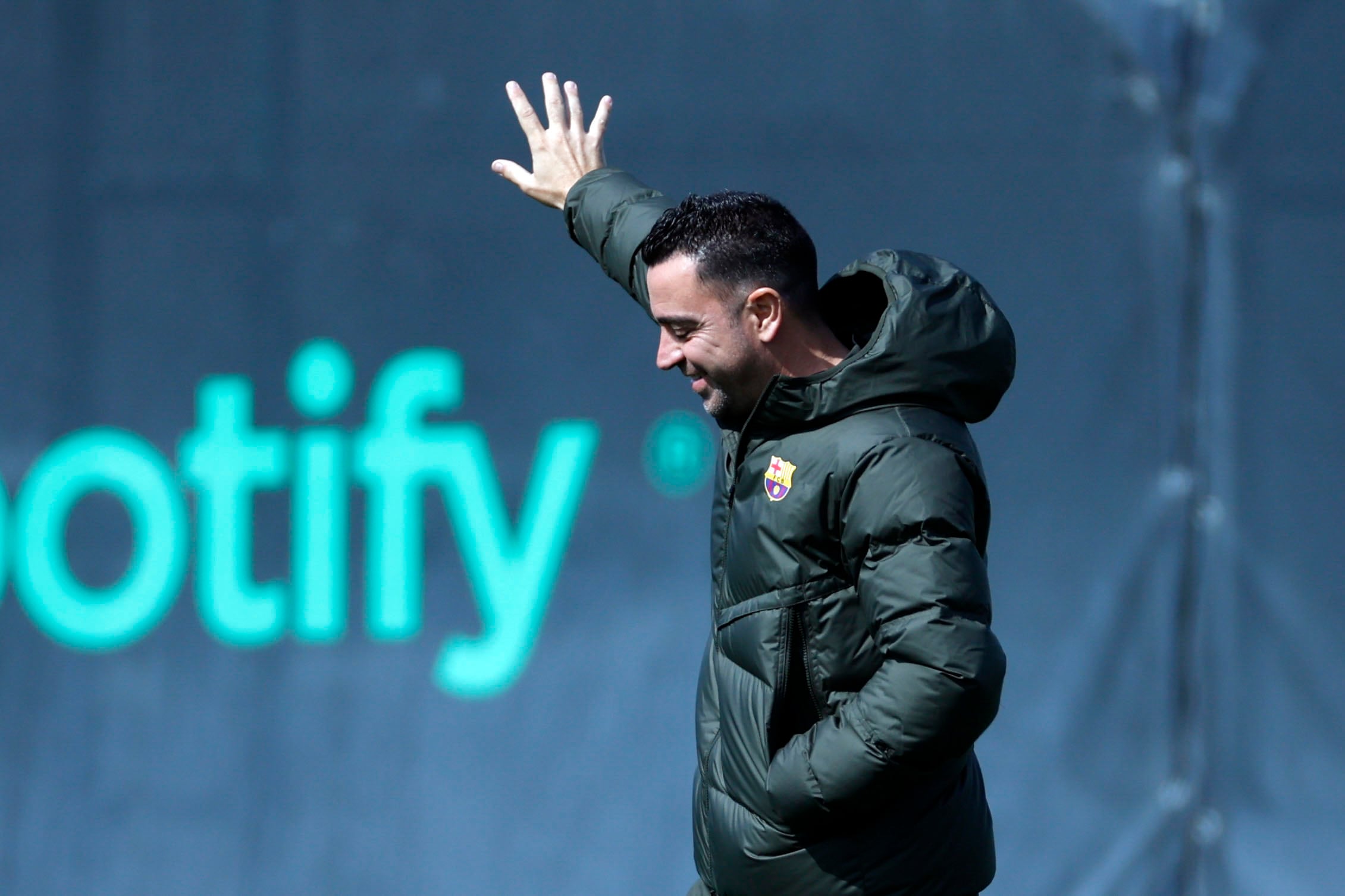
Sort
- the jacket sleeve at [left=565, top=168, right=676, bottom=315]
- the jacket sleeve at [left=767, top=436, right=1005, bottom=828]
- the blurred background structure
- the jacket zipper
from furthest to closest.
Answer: the blurred background structure, the jacket sleeve at [left=565, top=168, right=676, bottom=315], the jacket zipper, the jacket sleeve at [left=767, top=436, right=1005, bottom=828]

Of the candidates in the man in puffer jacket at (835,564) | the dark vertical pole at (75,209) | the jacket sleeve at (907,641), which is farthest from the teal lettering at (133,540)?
the jacket sleeve at (907,641)

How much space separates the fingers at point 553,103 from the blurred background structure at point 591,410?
1.02m

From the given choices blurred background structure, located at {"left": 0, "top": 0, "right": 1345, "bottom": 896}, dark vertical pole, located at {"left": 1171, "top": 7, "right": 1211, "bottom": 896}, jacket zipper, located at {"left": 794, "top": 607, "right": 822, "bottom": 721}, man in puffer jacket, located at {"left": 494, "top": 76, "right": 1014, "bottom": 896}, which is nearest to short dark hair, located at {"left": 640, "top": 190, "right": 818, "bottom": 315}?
man in puffer jacket, located at {"left": 494, "top": 76, "right": 1014, "bottom": 896}

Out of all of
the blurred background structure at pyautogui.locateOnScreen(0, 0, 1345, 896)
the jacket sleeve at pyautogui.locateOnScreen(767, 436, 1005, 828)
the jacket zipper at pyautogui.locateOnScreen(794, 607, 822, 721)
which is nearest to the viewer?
the jacket sleeve at pyautogui.locateOnScreen(767, 436, 1005, 828)

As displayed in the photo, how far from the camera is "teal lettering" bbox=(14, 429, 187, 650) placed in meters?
3.18

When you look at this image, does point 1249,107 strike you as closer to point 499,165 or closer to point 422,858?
point 499,165

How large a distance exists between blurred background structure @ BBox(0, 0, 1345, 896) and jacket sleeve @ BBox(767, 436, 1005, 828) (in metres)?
1.60

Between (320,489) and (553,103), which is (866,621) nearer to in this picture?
(553,103)

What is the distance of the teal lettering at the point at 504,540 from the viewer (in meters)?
3.18

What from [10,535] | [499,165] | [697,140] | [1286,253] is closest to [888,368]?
[499,165]

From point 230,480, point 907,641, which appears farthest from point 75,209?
point 907,641

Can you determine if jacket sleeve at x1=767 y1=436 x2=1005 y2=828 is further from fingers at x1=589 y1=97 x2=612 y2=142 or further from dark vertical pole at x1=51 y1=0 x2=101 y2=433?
dark vertical pole at x1=51 y1=0 x2=101 y2=433

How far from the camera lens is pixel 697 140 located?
10.4 ft

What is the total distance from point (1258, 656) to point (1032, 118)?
4.15 ft
